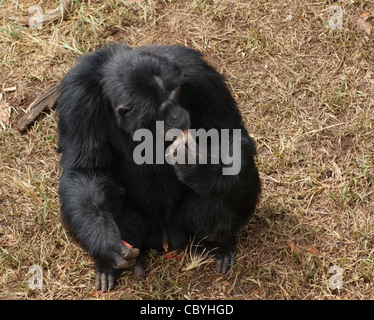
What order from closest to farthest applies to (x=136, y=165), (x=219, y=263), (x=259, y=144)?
(x=136, y=165) < (x=219, y=263) < (x=259, y=144)

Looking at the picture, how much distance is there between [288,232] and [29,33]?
4.49 metres

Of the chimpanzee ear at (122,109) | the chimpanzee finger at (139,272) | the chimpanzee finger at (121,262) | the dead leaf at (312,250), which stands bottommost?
the dead leaf at (312,250)

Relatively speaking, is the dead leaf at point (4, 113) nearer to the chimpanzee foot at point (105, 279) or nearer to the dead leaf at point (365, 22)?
the chimpanzee foot at point (105, 279)

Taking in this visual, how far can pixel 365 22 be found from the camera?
8.34 meters

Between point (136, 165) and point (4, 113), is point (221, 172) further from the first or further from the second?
point (4, 113)

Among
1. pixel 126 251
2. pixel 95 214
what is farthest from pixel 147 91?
pixel 126 251

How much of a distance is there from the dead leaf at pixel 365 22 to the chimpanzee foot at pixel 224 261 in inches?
138

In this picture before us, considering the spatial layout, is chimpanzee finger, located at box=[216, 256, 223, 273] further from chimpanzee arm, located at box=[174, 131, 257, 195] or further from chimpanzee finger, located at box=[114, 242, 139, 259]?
chimpanzee finger, located at box=[114, 242, 139, 259]

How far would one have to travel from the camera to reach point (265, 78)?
8.17m

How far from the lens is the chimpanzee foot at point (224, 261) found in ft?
21.4

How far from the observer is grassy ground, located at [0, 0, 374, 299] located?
21.1 ft

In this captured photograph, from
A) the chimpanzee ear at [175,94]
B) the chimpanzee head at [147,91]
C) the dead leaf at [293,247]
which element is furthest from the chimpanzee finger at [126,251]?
the dead leaf at [293,247]

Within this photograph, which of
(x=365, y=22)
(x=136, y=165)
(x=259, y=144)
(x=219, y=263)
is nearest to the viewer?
(x=136, y=165)

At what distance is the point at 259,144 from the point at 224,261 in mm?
1628
